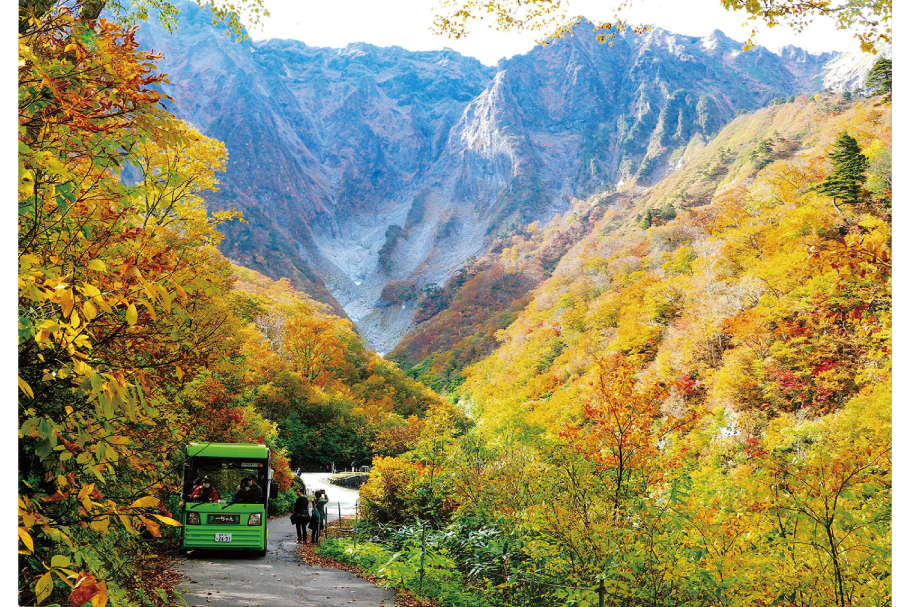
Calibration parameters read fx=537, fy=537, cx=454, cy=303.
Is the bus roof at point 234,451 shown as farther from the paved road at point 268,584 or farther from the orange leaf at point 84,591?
the orange leaf at point 84,591

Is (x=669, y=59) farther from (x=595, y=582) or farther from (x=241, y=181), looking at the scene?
(x=595, y=582)

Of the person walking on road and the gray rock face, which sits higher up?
the gray rock face

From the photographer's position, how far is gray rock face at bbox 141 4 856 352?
12100 cm

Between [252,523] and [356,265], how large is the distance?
4985 inches

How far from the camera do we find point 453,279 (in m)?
108

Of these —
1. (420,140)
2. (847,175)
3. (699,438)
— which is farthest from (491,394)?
(420,140)

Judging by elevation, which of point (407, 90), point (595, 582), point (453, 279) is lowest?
point (595, 582)

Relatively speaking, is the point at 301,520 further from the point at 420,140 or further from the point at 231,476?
the point at 420,140

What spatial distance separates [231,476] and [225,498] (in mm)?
348

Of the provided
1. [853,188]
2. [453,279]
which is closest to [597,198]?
[453,279]

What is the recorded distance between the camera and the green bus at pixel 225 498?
8.45 m

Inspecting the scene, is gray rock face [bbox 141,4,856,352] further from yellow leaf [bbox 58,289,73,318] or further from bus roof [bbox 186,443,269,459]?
yellow leaf [bbox 58,289,73,318]

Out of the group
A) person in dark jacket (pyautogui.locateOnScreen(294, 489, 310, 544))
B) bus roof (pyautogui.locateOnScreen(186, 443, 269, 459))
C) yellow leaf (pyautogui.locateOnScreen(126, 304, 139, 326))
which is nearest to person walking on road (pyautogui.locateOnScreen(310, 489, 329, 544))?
person in dark jacket (pyautogui.locateOnScreen(294, 489, 310, 544))

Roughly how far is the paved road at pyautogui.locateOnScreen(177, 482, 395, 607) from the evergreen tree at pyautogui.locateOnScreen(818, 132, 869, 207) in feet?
78.9
